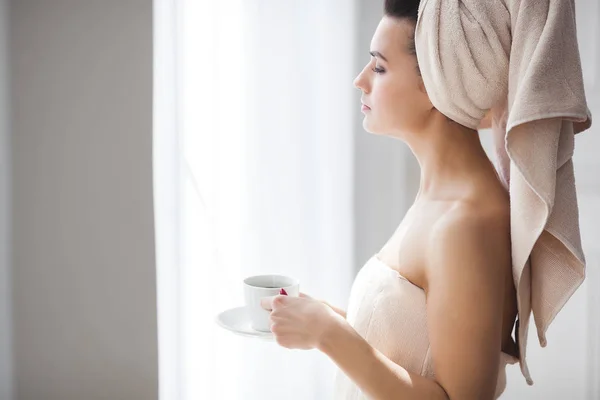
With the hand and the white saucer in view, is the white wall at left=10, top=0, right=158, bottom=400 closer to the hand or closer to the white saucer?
the white saucer

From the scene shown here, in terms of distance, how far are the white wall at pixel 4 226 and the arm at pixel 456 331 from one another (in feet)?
4.62

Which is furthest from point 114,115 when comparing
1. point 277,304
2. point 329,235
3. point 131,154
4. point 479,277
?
point 479,277

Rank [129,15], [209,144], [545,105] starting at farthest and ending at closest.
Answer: [129,15] < [209,144] < [545,105]

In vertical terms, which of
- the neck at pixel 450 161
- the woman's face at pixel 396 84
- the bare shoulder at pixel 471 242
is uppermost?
the woman's face at pixel 396 84

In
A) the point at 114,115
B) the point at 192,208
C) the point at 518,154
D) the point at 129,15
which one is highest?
the point at 129,15

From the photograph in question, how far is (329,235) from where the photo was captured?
1.76 meters

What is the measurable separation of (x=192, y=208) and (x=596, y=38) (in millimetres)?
1176

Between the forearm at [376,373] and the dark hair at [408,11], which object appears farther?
the dark hair at [408,11]

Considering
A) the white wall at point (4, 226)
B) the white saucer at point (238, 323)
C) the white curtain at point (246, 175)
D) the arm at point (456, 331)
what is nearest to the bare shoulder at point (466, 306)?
the arm at point (456, 331)

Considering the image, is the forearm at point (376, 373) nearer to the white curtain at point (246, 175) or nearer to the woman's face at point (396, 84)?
the woman's face at point (396, 84)

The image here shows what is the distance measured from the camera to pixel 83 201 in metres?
1.89

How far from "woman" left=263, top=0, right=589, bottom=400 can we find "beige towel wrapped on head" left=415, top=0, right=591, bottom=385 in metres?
0.05

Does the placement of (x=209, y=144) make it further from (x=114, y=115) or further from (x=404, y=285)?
(x=404, y=285)

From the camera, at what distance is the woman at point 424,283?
82 cm
